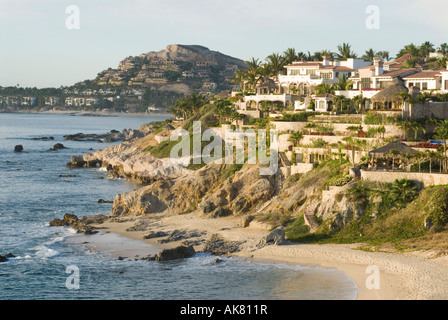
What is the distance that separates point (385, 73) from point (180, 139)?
3159 centimetres

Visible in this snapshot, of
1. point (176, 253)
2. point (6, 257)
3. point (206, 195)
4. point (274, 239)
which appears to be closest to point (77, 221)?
point (6, 257)

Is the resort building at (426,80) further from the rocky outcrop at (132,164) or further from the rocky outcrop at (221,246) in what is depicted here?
the rocky outcrop at (221,246)

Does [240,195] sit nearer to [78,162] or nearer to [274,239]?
[274,239]

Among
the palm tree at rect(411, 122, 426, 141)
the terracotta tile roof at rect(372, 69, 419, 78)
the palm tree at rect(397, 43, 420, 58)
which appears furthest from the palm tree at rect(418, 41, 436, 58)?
the palm tree at rect(411, 122, 426, 141)

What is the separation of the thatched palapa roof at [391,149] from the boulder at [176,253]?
1746 centimetres

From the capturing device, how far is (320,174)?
60562 mm

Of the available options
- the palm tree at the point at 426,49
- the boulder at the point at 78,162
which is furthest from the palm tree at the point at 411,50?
the boulder at the point at 78,162

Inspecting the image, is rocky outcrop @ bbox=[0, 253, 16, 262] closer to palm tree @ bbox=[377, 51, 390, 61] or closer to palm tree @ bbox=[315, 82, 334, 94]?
palm tree @ bbox=[315, 82, 334, 94]

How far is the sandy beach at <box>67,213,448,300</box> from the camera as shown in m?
41.8

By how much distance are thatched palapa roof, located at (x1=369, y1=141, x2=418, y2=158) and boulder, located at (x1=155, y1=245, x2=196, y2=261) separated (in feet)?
57.3

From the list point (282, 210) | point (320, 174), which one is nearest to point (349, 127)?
point (320, 174)

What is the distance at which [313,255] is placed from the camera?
161 feet

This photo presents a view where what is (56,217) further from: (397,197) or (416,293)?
(416,293)
